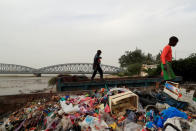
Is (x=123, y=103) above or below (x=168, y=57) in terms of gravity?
below

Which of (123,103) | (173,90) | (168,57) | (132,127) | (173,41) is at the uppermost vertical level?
(173,41)

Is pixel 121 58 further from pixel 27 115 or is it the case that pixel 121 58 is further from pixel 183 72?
pixel 27 115

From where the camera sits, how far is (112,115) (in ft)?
6.22

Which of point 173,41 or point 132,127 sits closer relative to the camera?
point 132,127

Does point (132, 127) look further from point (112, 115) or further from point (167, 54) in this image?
point (167, 54)

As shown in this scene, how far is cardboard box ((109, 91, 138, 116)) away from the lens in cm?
193

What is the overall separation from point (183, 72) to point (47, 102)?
22.9 ft

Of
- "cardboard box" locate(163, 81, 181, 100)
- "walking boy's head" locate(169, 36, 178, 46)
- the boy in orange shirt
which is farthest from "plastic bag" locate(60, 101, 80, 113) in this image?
"walking boy's head" locate(169, 36, 178, 46)

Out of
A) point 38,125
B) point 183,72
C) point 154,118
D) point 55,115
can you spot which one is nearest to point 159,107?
point 154,118

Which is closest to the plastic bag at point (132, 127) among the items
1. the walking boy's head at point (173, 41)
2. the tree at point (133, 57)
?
the walking boy's head at point (173, 41)

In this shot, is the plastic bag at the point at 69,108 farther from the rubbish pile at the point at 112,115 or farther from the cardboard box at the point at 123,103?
the cardboard box at the point at 123,103

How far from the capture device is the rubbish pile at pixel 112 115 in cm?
148

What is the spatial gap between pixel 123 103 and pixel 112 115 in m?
0.34

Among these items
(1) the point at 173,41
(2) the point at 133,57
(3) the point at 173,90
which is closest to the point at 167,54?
(1) the point at 173,41
